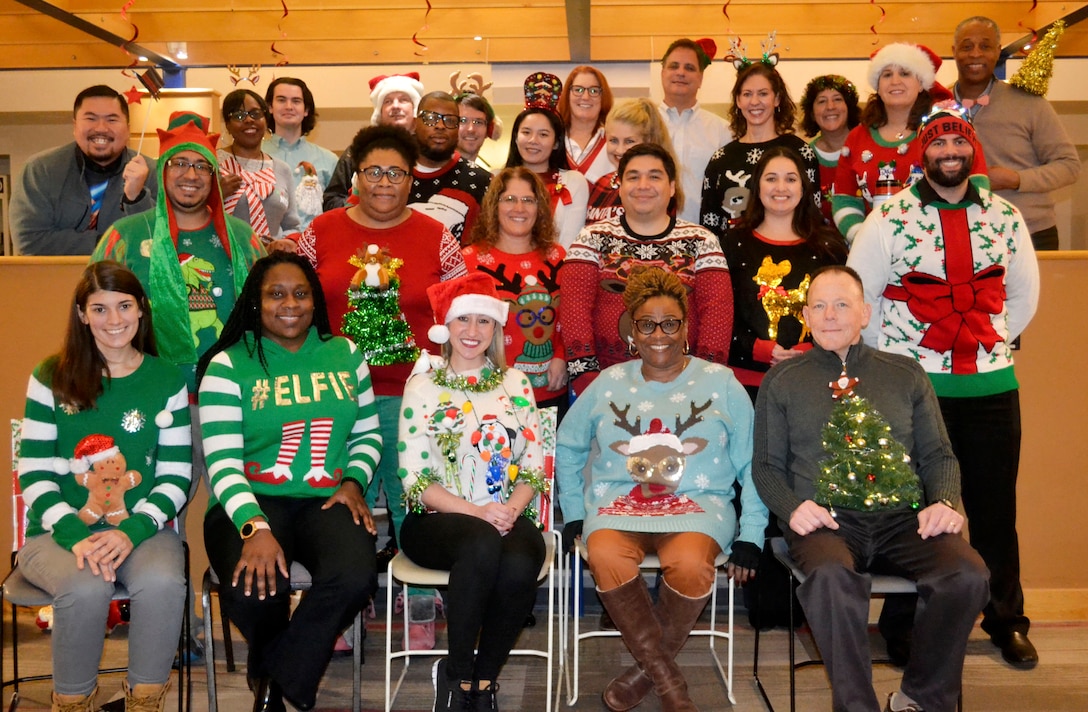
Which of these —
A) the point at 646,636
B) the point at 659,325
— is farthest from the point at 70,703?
the point at 659,325

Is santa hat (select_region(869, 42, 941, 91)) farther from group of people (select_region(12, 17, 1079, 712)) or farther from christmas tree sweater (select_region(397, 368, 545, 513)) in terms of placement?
christmas tree sweater (select_region(397, 368, 545, 513))

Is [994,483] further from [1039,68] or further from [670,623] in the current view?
[1039,68]

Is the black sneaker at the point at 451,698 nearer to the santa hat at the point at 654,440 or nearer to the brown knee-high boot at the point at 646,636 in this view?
the brown knee-high boot at the point at 646,636

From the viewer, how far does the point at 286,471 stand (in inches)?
119

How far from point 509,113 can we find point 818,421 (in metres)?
5.05

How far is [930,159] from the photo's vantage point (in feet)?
11.1

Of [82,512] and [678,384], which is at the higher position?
[678,384]

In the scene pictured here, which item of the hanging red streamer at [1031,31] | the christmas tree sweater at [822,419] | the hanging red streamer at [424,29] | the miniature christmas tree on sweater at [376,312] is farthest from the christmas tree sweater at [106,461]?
the hanging red streamer at [1031,31]

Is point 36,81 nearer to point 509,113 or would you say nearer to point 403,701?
point 509,113

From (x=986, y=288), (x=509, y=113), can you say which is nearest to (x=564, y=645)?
(x=986, y=288)

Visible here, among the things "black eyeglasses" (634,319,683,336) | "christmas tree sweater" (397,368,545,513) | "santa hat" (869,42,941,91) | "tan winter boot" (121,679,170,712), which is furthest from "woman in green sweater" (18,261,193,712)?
"santa hat" (869,42,941,91)

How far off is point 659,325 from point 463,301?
652 mm

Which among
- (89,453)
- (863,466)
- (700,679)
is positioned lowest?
(700,679)

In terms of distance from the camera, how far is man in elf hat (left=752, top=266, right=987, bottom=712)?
2785 mm
